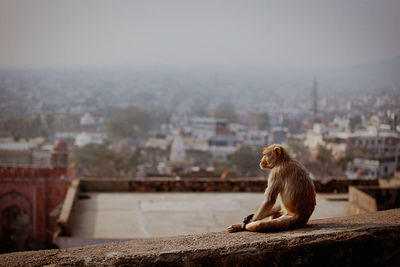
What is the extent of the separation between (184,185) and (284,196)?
7758 mm

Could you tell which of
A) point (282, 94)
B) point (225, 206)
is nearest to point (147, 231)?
point (225, 206)

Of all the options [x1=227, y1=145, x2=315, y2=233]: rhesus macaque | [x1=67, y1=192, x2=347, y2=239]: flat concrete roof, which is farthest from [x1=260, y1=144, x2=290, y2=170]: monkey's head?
[x1=67, y1=192, x2=347, y2=239]: flat concrete roof

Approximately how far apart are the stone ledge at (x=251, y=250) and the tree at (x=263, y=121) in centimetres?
3368

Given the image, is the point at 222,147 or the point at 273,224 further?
the point at 222,147

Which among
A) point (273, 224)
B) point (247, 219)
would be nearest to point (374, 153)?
point (247, 219)

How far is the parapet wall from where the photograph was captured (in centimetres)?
1033

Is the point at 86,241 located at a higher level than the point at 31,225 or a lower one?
higher

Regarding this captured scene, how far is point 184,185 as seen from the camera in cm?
1042

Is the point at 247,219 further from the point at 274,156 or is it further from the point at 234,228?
the point at 274,156

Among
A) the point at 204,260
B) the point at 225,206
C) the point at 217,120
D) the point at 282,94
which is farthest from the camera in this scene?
the point at 282,94

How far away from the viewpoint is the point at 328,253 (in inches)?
90.0

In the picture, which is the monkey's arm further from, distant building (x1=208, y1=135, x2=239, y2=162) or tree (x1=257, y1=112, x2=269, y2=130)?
tree (x1=257, y1=112, x2=269, y2=130)

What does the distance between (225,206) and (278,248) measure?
6.74 metres

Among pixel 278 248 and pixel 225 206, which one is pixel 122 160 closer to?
pixel 225 206
